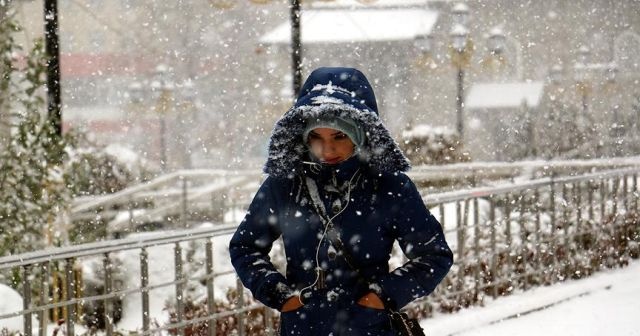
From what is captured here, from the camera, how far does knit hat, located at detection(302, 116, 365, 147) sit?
3184 mm

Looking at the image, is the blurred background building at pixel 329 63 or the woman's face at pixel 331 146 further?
the blurred background building at pixel 329 63

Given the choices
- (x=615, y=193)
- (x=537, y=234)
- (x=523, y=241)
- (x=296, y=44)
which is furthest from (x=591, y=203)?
(x=296, y=44)

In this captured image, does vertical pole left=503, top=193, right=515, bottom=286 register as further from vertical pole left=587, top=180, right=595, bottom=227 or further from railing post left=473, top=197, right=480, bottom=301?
vertical pole left=587, top=180, right=595, bottom=227

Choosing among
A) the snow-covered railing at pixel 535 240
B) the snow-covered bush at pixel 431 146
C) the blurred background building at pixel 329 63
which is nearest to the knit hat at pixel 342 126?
the snow-covered railing at pixel 535 240

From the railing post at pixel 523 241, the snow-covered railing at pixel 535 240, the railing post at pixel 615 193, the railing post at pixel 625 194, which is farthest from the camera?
the railing post at pixel 625 194

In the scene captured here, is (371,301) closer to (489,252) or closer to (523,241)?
(489,252)

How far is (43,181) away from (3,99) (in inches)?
32.2

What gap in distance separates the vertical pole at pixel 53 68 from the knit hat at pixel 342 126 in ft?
20.3

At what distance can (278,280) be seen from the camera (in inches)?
127

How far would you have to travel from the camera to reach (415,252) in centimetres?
319

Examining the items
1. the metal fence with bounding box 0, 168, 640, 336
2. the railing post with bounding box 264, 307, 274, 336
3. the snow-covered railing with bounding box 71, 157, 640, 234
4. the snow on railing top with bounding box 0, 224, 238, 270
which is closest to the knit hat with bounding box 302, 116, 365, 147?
the snow on railing top with bounding box 0, 224, 238, 270

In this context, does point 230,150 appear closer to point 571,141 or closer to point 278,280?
point 571,141

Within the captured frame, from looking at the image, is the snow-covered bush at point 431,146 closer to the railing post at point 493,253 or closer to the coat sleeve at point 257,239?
the railing post at point 493,253

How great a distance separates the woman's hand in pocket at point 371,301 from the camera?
314 cm
